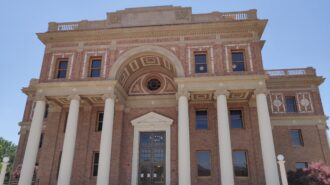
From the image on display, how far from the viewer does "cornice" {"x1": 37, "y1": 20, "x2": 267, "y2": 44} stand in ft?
76.6

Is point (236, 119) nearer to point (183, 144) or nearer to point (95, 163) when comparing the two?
point (183, 144)

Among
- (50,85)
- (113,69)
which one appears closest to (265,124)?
(113,69)

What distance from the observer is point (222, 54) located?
75.5 feet

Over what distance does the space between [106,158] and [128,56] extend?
8985 mm

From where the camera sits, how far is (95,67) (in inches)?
972

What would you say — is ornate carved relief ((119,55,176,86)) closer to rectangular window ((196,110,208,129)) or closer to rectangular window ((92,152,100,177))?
rectangular window ((196,110,208,129))

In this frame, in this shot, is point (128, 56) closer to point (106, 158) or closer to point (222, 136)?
point (106, 158)

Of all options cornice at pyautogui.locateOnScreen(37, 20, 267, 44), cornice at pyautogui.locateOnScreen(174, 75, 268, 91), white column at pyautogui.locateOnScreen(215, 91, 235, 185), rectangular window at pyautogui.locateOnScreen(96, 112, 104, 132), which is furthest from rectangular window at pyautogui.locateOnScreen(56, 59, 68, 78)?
white column at pyautogui.locateOnScreen(215, 91, 235, 185)

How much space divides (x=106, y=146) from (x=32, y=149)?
6.01 meters

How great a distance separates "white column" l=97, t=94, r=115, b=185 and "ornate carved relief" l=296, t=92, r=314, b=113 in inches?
793

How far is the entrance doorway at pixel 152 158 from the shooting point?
2394 cm

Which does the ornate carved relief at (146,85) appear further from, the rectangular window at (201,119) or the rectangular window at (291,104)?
the rectangular window at (291,104)

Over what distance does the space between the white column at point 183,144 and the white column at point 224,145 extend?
2376 millimetres

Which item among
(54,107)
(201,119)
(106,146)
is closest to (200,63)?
(201,119)
